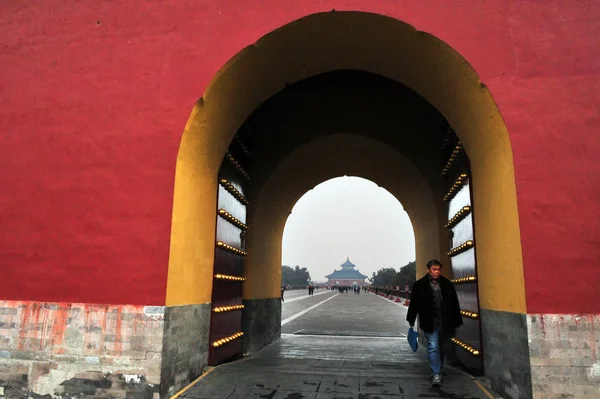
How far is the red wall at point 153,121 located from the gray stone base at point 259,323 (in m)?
3.27

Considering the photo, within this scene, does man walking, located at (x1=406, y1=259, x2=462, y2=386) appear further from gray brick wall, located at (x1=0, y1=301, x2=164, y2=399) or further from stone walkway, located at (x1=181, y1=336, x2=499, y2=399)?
gray brick wall, located at (x1=0, y1=301, x2=164, y2=399)

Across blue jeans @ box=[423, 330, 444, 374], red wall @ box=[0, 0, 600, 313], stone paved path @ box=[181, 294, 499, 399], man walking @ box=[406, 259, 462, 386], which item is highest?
red wall @ box=[0, 0, 600, 313]

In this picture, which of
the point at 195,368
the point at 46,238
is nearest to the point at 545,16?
the point at 195,368

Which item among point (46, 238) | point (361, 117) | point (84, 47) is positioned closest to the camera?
point (46, 238)

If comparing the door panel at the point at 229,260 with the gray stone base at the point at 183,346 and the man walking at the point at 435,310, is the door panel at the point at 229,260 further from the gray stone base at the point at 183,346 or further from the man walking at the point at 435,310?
the man walking at the point at 435,310

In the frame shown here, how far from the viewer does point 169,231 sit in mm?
4469

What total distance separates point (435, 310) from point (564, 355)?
4.69 ft

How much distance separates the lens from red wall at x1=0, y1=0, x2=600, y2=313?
405 centimetres

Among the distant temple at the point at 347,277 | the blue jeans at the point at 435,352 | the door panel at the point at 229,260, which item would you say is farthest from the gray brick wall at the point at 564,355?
the distant temple at the point at 347,277

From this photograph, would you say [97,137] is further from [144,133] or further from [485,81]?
[485,81]

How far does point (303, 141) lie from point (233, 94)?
2.86m

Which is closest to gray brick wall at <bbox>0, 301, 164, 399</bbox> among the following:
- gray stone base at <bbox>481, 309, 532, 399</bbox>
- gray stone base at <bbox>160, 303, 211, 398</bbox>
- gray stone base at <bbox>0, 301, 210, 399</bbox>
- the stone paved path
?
gray stone base at <bbox>0, 301, 210, 399</bbox>

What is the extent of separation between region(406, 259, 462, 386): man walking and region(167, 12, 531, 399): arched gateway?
14.0 inches

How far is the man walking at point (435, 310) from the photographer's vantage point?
4.86 m
